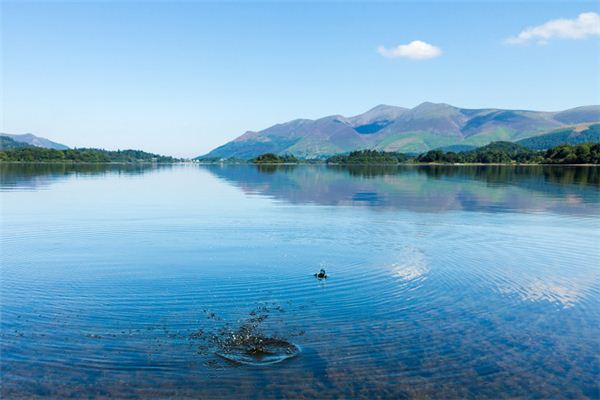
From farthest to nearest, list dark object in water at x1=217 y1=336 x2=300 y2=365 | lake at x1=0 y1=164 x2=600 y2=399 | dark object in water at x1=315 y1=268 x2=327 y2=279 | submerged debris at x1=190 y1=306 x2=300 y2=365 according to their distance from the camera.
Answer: dark object in water at x1=315 y1=268 x2=327 y2=279, submerged debris at x1=190 y1=306 x2=300 y2=365, dark object in water at x1=217 y1=336 x2=300 y2=365, lake at x1=0 y1=164 x2=600 y2=399

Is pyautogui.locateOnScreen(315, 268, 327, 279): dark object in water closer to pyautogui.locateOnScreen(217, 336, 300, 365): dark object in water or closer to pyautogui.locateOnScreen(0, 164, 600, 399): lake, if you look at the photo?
pyautogui.locateOnScreen(0, 164, 600, 399): lake

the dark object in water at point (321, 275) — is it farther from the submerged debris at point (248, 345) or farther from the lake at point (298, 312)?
the submerged debris at point (248, 345)

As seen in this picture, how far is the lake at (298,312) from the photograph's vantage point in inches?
572

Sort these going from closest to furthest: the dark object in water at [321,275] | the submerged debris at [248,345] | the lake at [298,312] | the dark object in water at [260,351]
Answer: the lake at [298,312], the dark object in water at [260,351], the submerged debris at [248,345], the dark object in water at [321,275]

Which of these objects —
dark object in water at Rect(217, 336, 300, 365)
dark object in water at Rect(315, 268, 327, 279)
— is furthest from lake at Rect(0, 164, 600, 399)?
dark object in water at Rect(315, 268, 327, 279)

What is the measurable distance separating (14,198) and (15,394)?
61385 millimetres

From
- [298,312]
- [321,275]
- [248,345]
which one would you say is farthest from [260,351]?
[321,275]

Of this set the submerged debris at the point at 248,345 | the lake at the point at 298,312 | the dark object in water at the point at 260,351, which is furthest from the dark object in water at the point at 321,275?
the dark object in water at the point at 260,351

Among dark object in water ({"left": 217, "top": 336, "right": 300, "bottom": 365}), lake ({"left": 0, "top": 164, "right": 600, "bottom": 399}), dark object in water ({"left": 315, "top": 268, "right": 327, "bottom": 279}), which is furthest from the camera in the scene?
dark object in water ({"left": 315, "top": 268, "right": 327, "bottom": 279})

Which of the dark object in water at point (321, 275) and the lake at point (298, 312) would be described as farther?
the dark object in water at point (321, 275)

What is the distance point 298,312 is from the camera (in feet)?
66.8

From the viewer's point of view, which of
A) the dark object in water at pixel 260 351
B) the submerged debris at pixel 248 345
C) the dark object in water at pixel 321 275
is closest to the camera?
the dark object in water at pixel 260 351

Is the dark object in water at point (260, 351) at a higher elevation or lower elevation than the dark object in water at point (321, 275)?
lower

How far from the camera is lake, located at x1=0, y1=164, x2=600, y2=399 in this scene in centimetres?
1453
